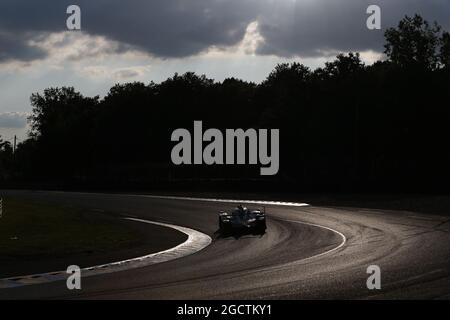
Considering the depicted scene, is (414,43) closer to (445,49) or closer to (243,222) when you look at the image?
(445,49)

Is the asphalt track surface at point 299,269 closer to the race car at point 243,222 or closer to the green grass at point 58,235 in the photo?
the race car at point 243,222

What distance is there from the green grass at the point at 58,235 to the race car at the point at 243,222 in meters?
3.53

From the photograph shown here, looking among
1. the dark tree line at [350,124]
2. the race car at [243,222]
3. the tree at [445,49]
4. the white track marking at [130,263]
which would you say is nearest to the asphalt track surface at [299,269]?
the white track marking at [130,263]

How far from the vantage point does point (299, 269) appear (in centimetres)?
1369

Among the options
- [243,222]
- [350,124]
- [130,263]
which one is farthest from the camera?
[350,124]

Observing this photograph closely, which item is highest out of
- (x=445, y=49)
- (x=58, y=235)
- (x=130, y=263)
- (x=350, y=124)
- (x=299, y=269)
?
(x=445, y=49)

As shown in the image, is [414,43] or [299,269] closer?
[299,269]

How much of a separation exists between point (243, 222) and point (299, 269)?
1015 cm

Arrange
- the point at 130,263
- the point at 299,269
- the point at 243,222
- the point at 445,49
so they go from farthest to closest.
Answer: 1. the point at 445,49
2. the point at 243,222
3. the point at 130,263
4. the point at 299,269

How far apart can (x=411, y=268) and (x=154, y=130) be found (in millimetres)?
90414

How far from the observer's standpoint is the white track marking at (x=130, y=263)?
1263 cm

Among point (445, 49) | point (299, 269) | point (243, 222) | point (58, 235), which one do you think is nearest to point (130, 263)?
point (299, 269)

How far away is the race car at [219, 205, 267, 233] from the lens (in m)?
23.8

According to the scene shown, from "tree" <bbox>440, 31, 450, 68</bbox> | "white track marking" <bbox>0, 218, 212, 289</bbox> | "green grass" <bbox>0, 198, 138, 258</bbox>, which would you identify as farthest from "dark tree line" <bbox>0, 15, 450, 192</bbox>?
"white track marking" <bbox>0, 218, 212, 289</bbox>
